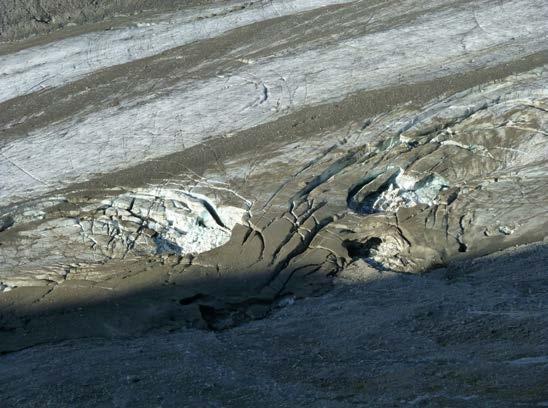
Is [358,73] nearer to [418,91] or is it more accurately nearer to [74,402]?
[418,91]

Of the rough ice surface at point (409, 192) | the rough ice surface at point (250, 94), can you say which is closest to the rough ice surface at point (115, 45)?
the rough ice surface at point (250, 94)

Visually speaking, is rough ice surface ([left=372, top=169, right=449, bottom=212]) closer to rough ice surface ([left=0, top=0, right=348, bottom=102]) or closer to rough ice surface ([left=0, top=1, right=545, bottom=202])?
rough ice surface ([left=0, top=1, right=545, bottom=202])

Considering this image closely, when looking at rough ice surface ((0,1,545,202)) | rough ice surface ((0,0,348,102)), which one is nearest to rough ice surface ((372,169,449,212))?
rough ice surface ((0,1,545,202))

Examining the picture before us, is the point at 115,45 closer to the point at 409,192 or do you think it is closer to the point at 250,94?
the point at 250,94

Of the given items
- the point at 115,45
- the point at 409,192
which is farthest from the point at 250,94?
the point at 115,45

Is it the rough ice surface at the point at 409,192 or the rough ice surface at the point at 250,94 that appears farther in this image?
the rough ice surface at the point at 250,94

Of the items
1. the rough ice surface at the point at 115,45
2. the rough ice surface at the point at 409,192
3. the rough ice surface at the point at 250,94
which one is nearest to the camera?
the rough ice surface at the point at 409,192

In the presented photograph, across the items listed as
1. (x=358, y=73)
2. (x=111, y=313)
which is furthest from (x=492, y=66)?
(x=111, y=313)

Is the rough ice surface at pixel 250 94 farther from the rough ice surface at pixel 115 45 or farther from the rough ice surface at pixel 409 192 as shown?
the rough ice surface at pixel 409 192

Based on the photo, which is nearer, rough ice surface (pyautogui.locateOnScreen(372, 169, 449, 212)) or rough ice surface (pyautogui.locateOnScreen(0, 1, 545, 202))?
rough ice surface (pyautogui.locateOnScreen(372, 169, 449, 212))

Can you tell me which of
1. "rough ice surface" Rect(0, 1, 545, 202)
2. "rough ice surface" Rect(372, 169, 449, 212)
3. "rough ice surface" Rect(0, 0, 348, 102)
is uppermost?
"rough ice surface" Rect(0, 0, 348, 102)

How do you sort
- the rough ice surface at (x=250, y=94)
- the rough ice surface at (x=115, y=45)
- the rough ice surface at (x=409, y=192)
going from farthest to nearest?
the rough ice surface at (x=115, y=45) → the rough ice surface at (x=250, y=94) → the rough ice surface at (x=409, y=192)
